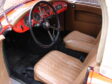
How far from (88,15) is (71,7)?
0.27 meters

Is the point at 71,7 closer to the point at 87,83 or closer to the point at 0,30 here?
the point at 0,30

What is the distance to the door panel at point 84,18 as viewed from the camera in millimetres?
2344

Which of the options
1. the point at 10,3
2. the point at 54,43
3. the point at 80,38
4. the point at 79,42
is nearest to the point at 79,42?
the point at 79,42

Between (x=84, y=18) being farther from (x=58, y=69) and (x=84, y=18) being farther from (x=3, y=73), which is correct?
(x=3, y=73)

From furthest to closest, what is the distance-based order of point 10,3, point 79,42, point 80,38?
point 80,38 → point 79,42 → point 10,3

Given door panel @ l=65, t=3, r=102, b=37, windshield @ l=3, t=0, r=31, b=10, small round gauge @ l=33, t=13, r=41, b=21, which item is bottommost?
door panel @ l=65, t=3, r=102, b=37

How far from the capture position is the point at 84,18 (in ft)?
8.05

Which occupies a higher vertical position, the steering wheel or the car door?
the steering wheel

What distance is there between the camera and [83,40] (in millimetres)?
2225

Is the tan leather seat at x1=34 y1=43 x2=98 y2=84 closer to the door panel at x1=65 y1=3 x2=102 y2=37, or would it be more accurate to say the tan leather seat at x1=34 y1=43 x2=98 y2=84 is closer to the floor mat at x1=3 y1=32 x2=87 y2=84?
the floor mat at x1=3 y1=32 x2=87 y2=84

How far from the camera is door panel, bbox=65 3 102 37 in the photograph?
2344 millimetres

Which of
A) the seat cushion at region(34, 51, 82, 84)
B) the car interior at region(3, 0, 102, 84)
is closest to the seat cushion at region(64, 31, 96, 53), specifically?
the car interior at region(3, 0, 102, 84)

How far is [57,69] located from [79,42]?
533 millimetres

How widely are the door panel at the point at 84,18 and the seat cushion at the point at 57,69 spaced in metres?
0.75
